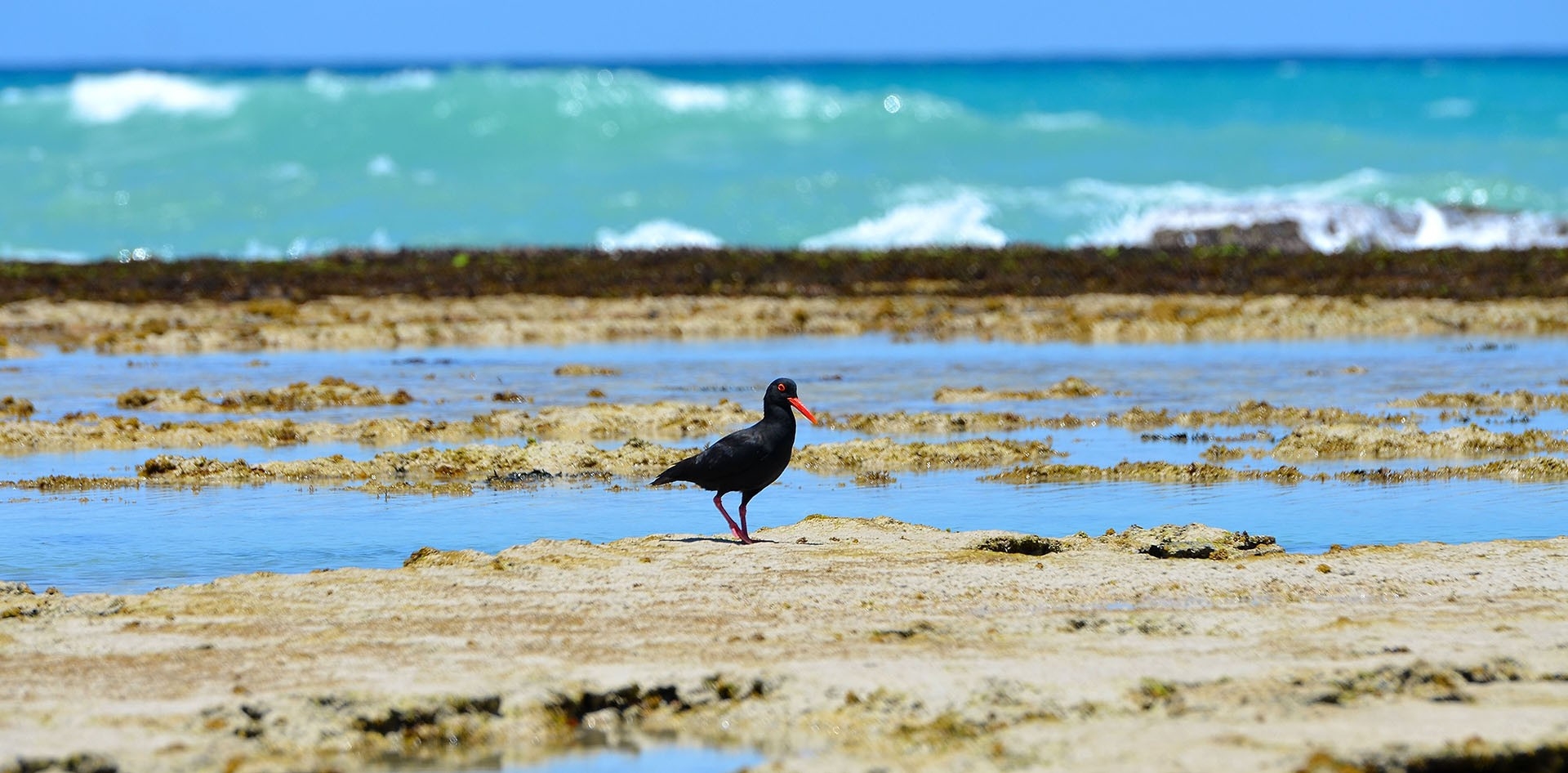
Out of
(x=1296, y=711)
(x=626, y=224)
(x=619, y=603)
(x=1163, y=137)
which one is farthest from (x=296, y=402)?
(x=1163, y=137)

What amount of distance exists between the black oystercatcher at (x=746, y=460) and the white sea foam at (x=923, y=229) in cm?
3229

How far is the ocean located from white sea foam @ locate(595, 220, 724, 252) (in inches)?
4.7

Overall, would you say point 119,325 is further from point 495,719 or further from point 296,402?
point 495,719

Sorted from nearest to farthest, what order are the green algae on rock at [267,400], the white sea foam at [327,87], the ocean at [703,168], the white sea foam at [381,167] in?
the green algae on rock at [267,400] → the ocean at [703,168] → the white sea foam at [381,167] → the white sea foam at [327,87]

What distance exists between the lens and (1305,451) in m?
12.8

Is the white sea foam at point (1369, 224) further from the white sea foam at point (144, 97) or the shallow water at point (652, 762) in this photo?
the white sea foam at point (144, 97)

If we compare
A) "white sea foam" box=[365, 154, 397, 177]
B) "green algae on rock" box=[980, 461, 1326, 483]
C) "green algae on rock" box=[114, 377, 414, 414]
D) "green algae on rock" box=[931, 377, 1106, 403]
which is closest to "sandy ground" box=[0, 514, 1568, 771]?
"green algae on rock" box=[980, 461, 1326, 483]

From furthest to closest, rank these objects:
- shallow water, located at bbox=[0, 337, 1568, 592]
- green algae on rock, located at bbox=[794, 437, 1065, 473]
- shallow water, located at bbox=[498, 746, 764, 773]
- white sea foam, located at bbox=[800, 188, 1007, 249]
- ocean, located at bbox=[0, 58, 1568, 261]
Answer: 1. ocean, located at bbox=[0, 58, 1568, 261]
2. white sea foam, located at bbox=[800, 188, 1007, 249]
3. green algae on rock, located at bbox=[794, 437, 1065, 473]
4. shallow water, located at bbox=[0, 337, 1568, 592]
5. shallow water, located at bbox=[498, 746, 764, 773]

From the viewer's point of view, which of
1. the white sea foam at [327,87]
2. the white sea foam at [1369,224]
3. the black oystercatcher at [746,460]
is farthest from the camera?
the white sea foam at [327,87]

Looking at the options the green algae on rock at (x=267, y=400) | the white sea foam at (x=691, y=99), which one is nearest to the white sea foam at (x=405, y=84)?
the white sea foam at (x=691, y=99)

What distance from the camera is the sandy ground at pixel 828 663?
5.73 m

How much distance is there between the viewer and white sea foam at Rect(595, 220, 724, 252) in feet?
140

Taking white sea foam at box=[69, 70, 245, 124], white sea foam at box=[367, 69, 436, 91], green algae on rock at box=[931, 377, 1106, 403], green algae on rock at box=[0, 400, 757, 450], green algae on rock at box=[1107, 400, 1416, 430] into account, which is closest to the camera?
green algae on rock at box=[0, 400, 757, 450]

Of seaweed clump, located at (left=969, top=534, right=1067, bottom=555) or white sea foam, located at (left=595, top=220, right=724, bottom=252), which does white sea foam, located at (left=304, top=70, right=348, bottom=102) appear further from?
seaweed clump, located at (left=969, top=534, right=1067, bottom=555)
